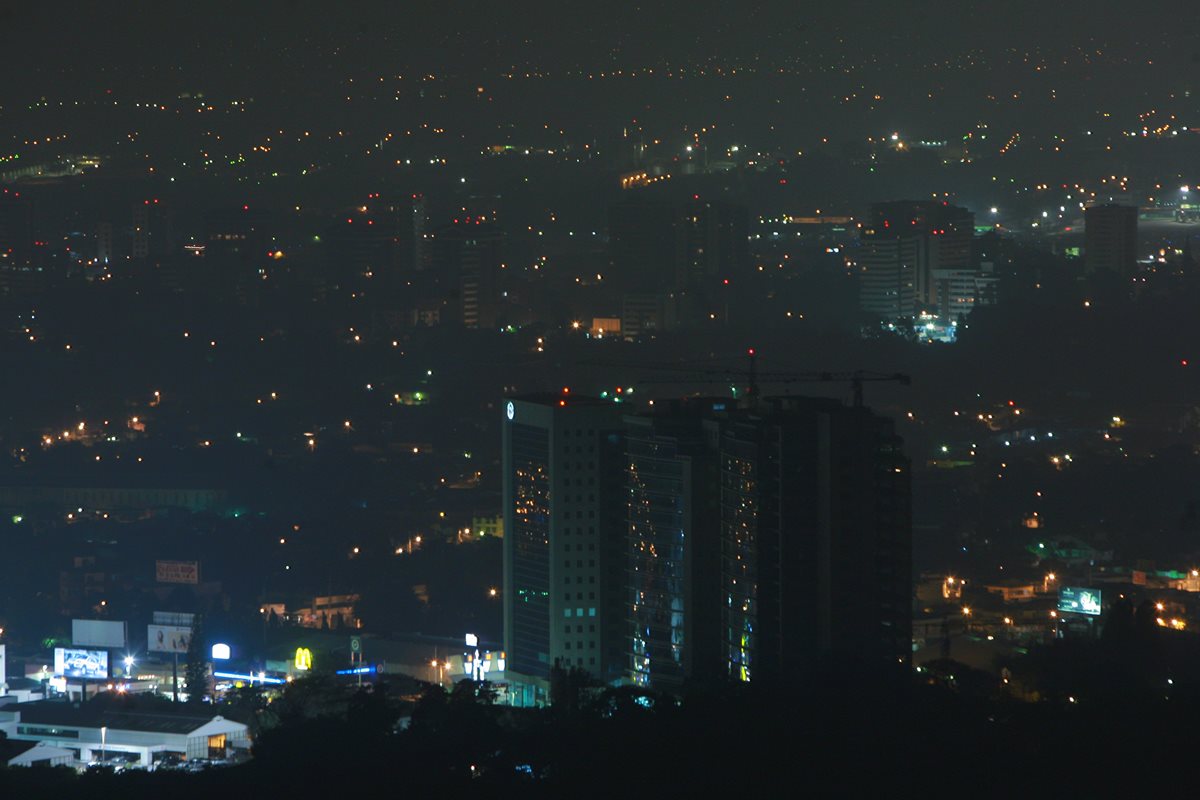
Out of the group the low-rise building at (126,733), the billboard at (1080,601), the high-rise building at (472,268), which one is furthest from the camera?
the high-rise building at (472,268)

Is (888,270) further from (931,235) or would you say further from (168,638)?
(168,638)

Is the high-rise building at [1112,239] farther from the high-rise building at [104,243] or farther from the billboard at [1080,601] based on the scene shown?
the billboard at [1080,601]

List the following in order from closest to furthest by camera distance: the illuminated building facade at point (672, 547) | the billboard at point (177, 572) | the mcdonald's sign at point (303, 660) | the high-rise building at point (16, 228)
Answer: the illuminated building facade at point (672, 547) → the mcdonald's sign at point (303, 660) → the billboard at point (177, 572) → the high-rise building at point (16, 228)

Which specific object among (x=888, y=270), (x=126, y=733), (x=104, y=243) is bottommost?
(x=126, y=733)

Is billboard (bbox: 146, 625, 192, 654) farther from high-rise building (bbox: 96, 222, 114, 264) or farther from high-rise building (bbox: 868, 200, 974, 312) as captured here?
high-rise building (bbox: 96, 222, 114, 264)

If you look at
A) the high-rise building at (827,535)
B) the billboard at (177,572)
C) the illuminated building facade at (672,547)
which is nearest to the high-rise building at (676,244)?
the billboard at (177,572)

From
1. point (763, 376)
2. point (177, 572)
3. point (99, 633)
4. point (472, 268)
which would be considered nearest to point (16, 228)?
point (472, 268)
